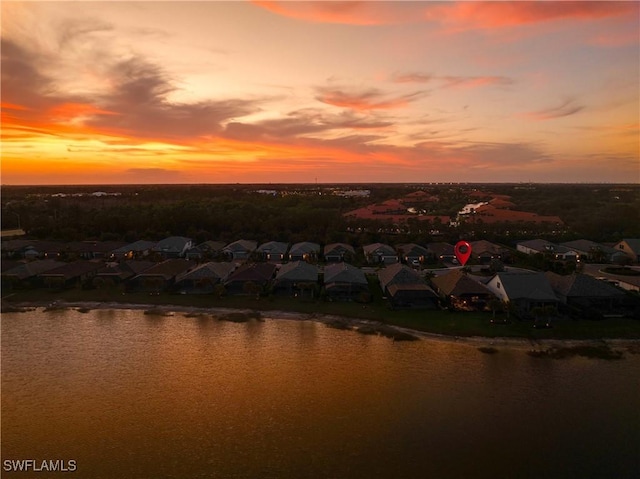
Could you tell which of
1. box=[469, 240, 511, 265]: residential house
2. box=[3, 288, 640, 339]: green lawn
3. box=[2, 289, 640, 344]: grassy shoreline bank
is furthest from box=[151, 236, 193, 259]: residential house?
box=[469, 240, 511, 265]: residential house

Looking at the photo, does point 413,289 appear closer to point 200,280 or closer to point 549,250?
point 200,280

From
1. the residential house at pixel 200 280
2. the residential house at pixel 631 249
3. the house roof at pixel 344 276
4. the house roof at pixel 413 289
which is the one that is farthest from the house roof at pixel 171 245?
the residential house at pixel 631 249

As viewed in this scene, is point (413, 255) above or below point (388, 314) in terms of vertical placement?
above

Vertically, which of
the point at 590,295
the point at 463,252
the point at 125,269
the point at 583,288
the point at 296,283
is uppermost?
the point at 463,252

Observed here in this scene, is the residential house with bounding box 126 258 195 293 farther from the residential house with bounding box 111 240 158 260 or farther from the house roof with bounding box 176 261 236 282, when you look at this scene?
the residential house with bounding box 111 240 158 260

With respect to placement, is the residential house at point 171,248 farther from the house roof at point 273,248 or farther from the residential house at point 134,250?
the house roof at point 273,248

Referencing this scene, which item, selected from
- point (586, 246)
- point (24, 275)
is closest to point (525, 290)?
point (586, 246)

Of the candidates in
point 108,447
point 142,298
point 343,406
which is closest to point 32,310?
point 142,298
